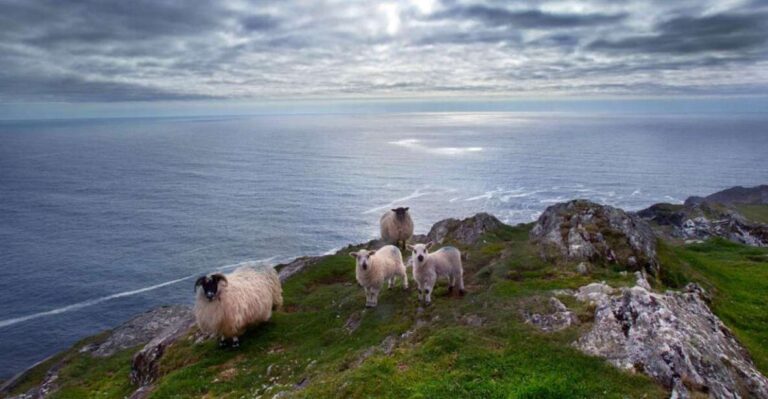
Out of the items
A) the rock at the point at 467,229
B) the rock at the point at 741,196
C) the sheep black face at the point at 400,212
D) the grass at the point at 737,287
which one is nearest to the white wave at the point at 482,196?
the rock at the point at 741,196

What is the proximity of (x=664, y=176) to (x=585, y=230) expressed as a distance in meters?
137

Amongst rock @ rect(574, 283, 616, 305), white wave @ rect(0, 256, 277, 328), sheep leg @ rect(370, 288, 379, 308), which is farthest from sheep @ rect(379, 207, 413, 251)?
white wave @ rect(0, 256, 277, 328)

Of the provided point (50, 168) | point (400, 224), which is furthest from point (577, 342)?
point (50, 168)

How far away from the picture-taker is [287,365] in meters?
18.3

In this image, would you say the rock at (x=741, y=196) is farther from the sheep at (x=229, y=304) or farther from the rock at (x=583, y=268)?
the sheep at (x=229, y=304)

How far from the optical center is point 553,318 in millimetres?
16047

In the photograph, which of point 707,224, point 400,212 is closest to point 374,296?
point 400,212

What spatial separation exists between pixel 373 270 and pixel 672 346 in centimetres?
1192

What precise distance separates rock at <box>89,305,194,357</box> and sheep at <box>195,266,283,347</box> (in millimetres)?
18797

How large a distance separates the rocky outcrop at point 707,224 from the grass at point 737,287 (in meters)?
21.9

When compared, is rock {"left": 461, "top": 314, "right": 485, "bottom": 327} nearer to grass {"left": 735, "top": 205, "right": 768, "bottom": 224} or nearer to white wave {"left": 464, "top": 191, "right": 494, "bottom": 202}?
grass {"left": 735, "top": 205, "right": 768, "bottom": 224}

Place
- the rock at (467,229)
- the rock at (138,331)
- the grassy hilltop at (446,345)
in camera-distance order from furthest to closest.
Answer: the rock at (138,331)
the rock at (467,229)
the grassy hilltop at (446,345)

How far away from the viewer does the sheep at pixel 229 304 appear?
2050cm

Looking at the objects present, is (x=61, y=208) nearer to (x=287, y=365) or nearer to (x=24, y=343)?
(x=24, y=343)
